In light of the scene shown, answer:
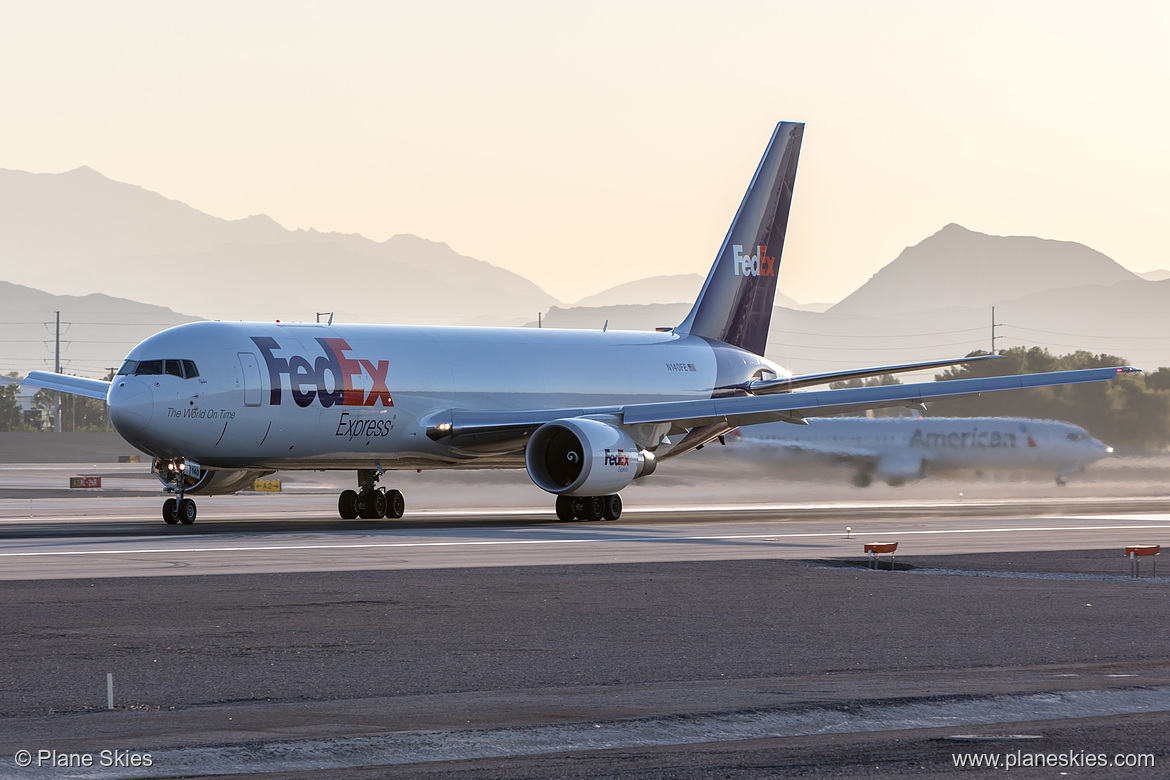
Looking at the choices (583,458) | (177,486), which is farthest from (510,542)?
(177,486)

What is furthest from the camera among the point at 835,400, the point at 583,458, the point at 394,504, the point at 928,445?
the point at 928,445

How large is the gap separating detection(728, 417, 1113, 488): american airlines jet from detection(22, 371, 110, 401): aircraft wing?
61.3 feet

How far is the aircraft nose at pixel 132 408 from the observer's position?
30.6 m

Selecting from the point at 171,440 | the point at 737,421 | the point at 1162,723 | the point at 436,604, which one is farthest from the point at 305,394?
the point at 1162,723

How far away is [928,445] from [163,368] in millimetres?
26207

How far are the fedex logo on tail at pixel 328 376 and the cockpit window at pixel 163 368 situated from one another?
1.70 m

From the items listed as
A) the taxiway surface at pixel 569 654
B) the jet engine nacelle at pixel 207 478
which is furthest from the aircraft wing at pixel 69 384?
the taxiway surface at pixel 569 654

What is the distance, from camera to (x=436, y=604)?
1698cm

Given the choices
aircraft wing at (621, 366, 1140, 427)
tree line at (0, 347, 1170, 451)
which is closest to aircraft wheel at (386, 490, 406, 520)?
aircraft wing at (621, 366, 1140, 427)

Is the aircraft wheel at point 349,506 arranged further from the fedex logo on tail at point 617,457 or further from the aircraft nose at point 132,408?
the fedex logo on tail at point 617,457

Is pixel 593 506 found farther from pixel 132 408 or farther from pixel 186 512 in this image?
pixel 132 408

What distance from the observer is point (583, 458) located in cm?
3312

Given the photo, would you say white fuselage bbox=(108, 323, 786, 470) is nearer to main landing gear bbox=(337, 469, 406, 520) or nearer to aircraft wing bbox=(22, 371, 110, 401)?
main landing gear bbox=(337, 469, 406, 520)

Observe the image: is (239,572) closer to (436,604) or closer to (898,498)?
(436,604)
